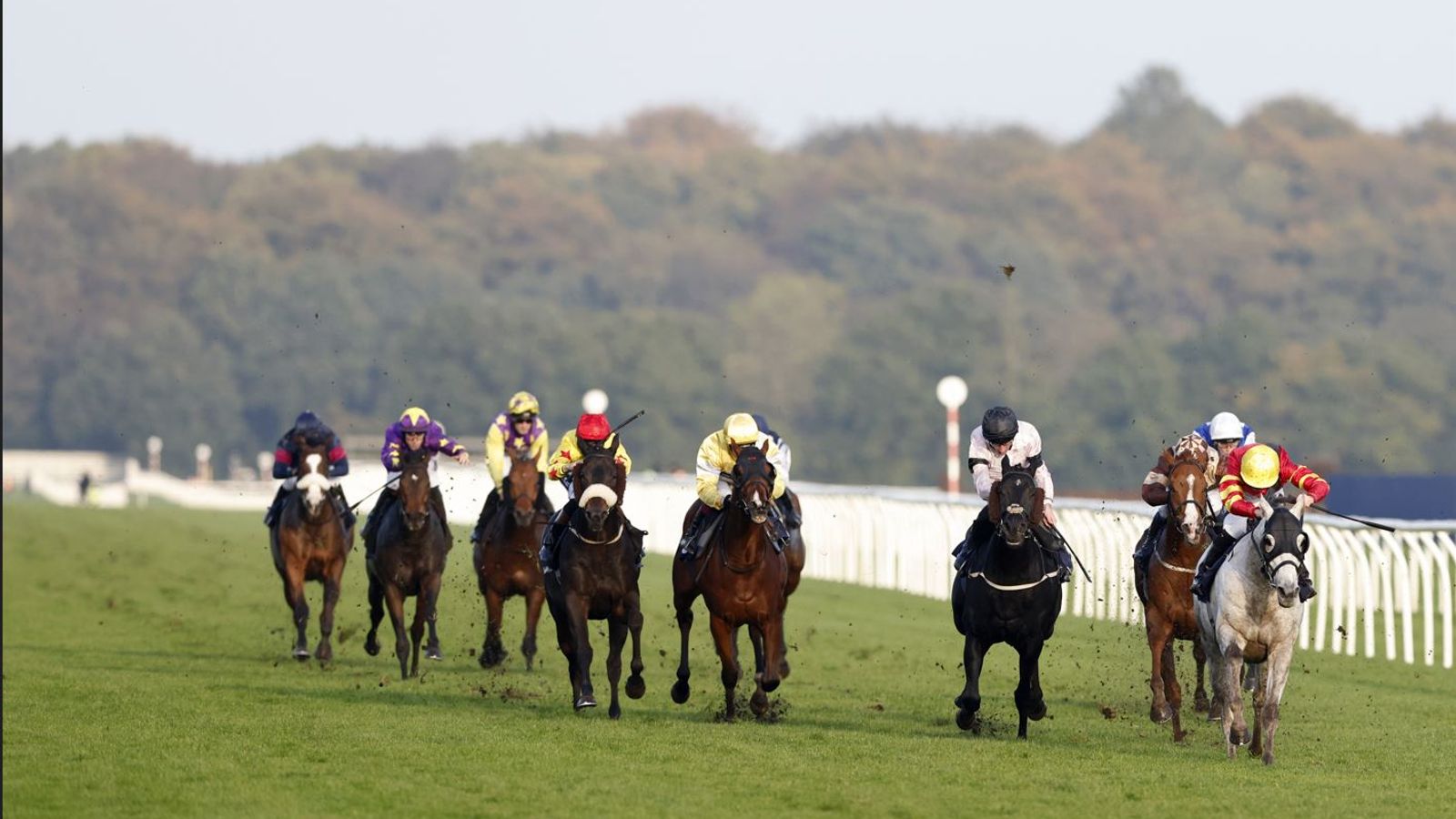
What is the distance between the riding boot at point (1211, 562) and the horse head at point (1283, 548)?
0.66 m

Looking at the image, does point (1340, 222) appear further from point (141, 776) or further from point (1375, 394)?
point (141, 776)

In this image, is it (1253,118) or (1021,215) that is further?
(1253,118)

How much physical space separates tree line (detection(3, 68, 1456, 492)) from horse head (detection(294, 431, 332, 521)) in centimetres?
4992

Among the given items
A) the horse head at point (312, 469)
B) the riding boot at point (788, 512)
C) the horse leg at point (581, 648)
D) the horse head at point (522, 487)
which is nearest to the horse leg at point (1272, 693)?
the horse leg at point (581, 648)

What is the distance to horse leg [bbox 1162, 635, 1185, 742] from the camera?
11781 millimetres

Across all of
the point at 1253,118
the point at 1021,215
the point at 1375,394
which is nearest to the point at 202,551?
the point at 1375,394

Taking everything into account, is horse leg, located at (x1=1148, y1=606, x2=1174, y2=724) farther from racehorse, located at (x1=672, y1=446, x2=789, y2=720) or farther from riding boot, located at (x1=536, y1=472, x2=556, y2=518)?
riding boot, located at (x1=536, y1=472, x2=556, y2=518)

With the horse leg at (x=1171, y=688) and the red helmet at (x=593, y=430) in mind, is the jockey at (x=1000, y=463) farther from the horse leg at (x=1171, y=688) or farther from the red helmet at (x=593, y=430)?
the red helmet at (x=593, y=430)

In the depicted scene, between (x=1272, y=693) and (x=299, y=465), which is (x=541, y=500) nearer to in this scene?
(x=299, y=465)

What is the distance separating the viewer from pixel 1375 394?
66375mm

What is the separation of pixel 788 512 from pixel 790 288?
267 ft

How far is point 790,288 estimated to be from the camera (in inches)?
3760

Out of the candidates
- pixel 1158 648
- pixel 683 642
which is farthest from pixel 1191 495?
pixel 683 642

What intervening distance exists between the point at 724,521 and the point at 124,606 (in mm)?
11932
